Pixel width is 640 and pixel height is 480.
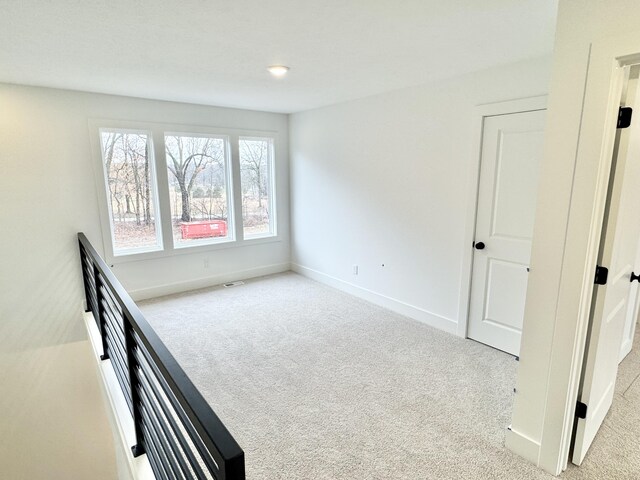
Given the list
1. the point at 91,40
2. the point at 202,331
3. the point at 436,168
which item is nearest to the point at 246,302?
the point at 202,331

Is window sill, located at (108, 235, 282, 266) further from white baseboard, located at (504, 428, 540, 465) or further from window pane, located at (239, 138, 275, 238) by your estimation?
white baseboard, located at (504, 428, 540, 465)

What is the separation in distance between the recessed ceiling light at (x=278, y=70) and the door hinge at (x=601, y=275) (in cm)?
241

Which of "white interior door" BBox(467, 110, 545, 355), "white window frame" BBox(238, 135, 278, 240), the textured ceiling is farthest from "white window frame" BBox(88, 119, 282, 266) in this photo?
"white interior door" BBox(467, 110, 545, 355)

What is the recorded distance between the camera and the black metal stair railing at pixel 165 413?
2.72ft

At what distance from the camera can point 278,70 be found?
A: 2.82 meters

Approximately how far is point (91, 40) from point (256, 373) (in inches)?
96.9

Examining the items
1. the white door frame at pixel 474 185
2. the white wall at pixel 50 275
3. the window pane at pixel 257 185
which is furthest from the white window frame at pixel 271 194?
the white door frame at pixel 474 185

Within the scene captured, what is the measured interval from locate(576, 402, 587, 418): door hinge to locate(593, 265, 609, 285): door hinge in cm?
62

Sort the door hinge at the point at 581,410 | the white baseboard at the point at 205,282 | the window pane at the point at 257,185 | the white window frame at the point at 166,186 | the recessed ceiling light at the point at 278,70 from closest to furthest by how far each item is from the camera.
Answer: the door hinge at the point at 581,410
the recessed ceiling light at the point at 278,70
the white window frame at the point at 166,186
the white baseboard at the point at 205,282
the window pane at the point at 257,185

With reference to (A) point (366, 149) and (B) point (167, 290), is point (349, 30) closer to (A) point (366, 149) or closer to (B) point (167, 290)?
(A) point (366, 149)

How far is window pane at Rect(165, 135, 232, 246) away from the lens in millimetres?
4312

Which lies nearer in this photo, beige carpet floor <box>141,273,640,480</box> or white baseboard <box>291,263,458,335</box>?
beige carpet floor <box>141,273,640,480</box>

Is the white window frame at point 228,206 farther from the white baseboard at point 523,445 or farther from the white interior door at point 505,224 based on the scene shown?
the white baseboard at point 523,445

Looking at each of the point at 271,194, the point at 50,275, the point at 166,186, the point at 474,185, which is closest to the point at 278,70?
the point at 474,185
